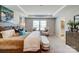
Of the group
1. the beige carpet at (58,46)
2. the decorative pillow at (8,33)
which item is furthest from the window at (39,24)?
the decorative pillow at (8,33)

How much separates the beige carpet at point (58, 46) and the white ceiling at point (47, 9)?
0.57 metres

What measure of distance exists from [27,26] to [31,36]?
Result: 259 millimetres

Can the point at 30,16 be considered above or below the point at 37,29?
above

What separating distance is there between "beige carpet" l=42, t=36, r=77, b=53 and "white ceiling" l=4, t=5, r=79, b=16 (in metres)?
0.57

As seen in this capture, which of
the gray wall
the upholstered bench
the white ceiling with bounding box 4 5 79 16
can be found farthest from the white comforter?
the white ceiling with bounding box 4 5 79 16

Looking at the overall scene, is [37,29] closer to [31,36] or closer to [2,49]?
[31,36]

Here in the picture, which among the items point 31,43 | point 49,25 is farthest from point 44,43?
point 49,25

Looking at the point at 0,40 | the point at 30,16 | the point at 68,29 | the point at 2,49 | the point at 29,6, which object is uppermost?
the point at 29,6

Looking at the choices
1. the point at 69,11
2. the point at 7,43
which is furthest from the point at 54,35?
the point at 7,43

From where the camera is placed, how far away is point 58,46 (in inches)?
103

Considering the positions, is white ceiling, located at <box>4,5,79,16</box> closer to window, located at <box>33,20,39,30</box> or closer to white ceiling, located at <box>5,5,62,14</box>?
white ceiling, located at <box>5,5,62,14</box>

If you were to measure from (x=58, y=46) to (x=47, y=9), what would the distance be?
831 mm

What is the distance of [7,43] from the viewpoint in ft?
8.11

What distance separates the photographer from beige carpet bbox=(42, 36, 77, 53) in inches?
100
